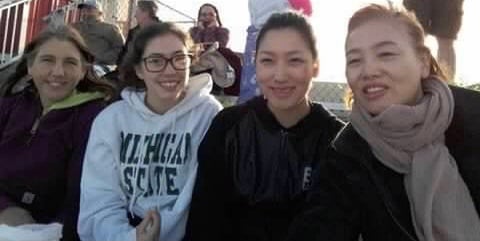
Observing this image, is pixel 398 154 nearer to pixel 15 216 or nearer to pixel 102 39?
pixel 15 216

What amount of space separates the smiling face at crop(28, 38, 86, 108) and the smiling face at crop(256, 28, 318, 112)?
4.07 feet

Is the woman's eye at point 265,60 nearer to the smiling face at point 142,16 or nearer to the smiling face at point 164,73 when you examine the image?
the smiling face at point 164,73

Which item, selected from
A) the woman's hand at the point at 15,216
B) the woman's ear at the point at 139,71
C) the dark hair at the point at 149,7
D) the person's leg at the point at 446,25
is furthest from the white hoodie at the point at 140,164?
the dark hair at the point at 149,7

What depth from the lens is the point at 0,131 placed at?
11.7 ft

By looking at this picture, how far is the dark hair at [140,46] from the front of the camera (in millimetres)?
3111

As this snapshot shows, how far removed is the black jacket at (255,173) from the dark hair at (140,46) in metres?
0.58

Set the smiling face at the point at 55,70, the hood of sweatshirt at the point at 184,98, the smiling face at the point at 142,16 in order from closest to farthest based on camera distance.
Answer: the hood of sweatshirt at the point at 184,98
the smiling face at the point at 55,70
the smiling face at the point at 142,16

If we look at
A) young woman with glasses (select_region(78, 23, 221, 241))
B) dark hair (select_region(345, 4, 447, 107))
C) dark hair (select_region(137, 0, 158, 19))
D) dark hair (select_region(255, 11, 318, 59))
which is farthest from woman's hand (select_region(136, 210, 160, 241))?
dark hair (select_region(137, 0, 158, 19))

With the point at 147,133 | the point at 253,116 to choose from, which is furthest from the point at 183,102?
the point at 253,116

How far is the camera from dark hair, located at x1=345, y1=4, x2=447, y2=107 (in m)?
2.33

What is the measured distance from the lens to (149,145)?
302 centimetres

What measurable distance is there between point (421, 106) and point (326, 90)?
21.0ft

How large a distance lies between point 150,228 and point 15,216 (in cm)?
85

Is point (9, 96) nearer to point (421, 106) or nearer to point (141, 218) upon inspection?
point (141, 218)
